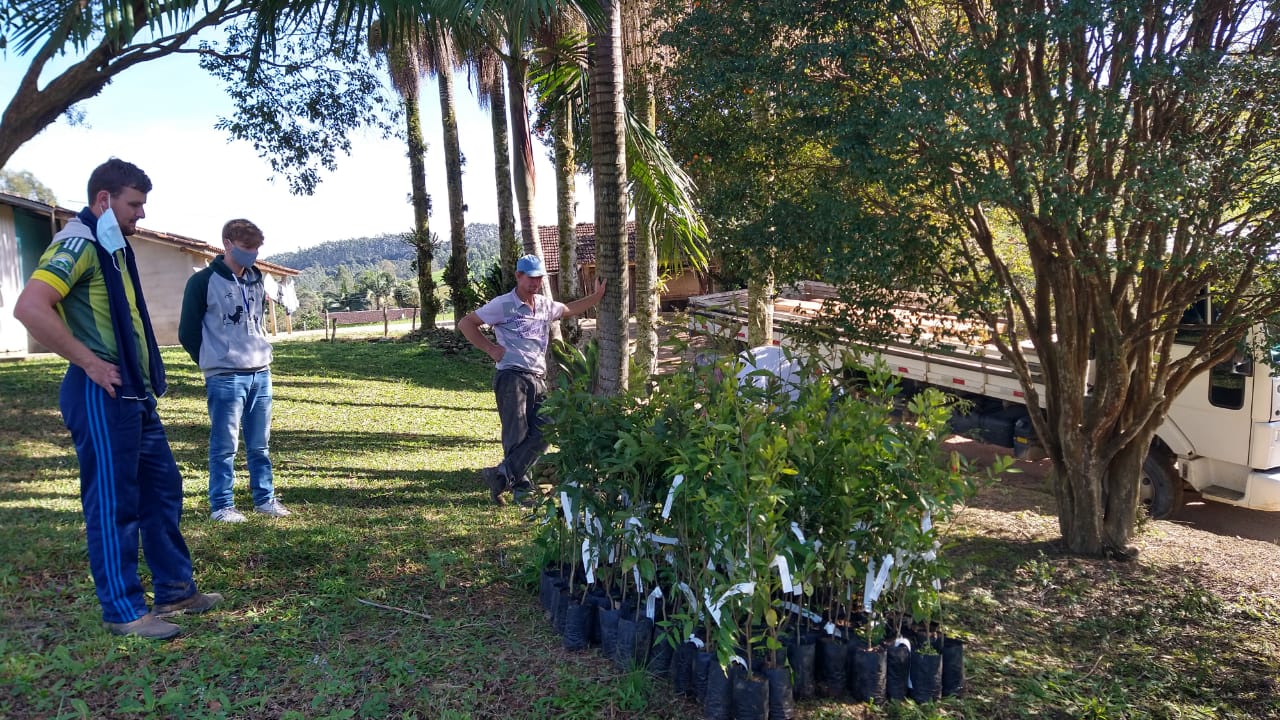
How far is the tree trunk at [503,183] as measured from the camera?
15.5 meters

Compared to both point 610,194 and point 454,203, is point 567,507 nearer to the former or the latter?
point 610,194

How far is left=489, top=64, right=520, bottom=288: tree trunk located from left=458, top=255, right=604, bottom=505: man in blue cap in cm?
930

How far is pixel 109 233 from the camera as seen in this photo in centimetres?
358

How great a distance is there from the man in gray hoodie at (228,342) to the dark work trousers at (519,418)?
5.08ft

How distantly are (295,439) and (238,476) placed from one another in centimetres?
236

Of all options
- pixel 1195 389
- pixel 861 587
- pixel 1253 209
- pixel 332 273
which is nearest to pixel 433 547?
pixel 861 587

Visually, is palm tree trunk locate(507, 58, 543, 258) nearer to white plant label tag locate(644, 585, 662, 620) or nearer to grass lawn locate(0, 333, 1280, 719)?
grass lawn locate(0, 333, 1280, 719)

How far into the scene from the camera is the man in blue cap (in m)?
6.07

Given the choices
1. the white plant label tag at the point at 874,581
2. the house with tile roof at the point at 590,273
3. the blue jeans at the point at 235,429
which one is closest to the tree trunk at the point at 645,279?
the blue jeans at the point at 235,429

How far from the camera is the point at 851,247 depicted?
518 centimetres

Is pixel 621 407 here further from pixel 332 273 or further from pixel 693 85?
pixel 332 273

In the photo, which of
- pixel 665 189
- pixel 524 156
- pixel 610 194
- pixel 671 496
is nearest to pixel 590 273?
pixel 524 156

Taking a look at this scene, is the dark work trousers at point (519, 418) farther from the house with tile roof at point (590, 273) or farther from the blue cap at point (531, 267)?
the house with tile roof at point (590, 273)

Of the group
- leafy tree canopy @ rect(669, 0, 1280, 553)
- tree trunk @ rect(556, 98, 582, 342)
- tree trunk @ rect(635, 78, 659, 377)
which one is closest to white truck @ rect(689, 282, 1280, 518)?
tree trunk @ rect(635, 78, 659, 377)
